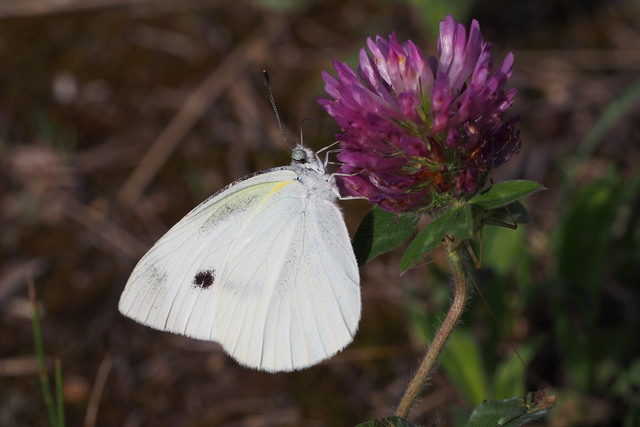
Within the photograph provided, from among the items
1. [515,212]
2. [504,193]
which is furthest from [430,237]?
[515,212]

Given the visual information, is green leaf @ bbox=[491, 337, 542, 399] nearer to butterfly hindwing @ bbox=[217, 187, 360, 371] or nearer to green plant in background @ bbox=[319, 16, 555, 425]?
green plant in background @ bbox=[319, 16, 555, 425]

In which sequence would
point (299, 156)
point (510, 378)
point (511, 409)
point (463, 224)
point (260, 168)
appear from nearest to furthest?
point (463, 224)
point (511, 409)
point (299, 156)
point (510, 378)
point (260, 168)

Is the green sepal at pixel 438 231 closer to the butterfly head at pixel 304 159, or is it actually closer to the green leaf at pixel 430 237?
the green leaf at pixel 430 237

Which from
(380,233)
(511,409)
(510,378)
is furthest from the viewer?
(510,378)

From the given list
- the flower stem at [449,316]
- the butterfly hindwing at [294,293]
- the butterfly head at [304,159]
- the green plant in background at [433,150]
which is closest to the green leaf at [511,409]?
the green plant in background at [433,150]

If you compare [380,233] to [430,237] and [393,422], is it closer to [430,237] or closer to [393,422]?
[430,237]

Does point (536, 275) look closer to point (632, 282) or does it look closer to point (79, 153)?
point (632, 282)
